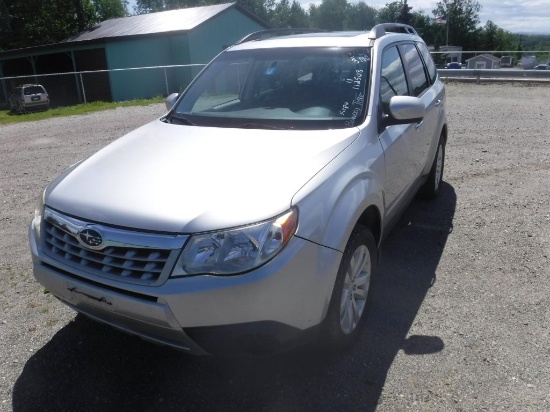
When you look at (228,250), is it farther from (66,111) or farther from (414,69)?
(66,111)

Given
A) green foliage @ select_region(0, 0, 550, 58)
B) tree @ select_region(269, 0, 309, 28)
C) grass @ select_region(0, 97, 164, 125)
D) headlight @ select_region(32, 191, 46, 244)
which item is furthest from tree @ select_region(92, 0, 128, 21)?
headlight @ select_region(32, 191, 46, 244)

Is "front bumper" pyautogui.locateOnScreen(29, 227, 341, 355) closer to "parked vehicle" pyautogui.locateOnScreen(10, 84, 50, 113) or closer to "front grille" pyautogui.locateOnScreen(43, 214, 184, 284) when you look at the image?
"front grille" pyautogui.locateOnScreen(43, 214, 184, 284)

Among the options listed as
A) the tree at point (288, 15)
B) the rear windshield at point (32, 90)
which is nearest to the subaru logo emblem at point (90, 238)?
the rear windshield at point (32, 90)

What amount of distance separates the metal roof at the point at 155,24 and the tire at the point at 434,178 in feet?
75.5

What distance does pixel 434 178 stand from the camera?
570cm

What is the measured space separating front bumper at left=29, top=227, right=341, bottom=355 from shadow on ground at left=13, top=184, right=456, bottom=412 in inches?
16.9

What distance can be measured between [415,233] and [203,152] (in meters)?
2.64

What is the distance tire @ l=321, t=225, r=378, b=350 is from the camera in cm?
281

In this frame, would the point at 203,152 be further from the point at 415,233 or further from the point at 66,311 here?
the point at 415,233

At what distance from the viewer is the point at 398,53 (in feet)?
14.7

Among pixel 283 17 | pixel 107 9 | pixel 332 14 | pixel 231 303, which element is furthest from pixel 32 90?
pixel 332 14

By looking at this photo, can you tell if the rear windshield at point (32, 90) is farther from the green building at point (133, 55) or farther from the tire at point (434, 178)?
the tire at point (434, 178)

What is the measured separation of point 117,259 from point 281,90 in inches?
77.5

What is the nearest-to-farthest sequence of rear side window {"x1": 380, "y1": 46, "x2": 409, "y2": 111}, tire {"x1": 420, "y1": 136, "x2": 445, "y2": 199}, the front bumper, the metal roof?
the front bumper → rear side window {"x1": 380, "y1": 46, "x2": 409, "y2": 111} → tire {"x1": 420, "y1": 136, "x2": 445, "y2": 199} → the metal roof
